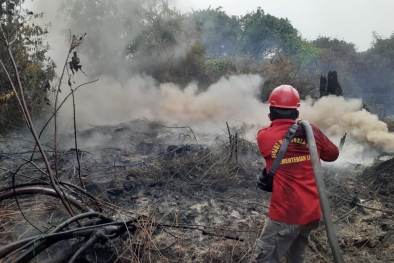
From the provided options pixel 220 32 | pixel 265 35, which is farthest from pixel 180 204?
pixel 220 32

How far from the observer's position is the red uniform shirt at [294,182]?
2.71 m

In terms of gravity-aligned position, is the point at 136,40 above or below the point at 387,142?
above

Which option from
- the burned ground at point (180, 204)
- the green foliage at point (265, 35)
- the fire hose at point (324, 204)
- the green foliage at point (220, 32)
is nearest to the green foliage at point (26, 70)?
the burned ground at point (180, 204)

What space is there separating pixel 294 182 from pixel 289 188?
0.07 metres

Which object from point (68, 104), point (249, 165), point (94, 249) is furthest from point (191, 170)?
point (68, 104)

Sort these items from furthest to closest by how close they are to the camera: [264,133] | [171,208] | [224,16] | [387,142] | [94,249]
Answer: [224,16], [387,142], [171,208], [94,249], [264,133]

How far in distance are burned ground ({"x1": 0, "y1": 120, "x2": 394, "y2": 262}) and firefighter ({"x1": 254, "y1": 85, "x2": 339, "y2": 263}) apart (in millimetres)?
686

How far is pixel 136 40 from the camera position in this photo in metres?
16.0

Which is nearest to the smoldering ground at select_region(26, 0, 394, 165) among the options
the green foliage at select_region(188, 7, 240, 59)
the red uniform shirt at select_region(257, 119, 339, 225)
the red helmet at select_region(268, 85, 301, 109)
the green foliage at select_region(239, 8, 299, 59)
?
the red helmet at select_region(268, 85, 301, 109)

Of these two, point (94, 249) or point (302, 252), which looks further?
point (94, 249)

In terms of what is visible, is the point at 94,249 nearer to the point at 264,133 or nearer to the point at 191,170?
the point at 264,133

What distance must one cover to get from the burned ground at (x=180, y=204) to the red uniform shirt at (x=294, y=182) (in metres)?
0.95

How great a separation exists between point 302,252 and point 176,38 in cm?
1453

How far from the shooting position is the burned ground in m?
3.51
